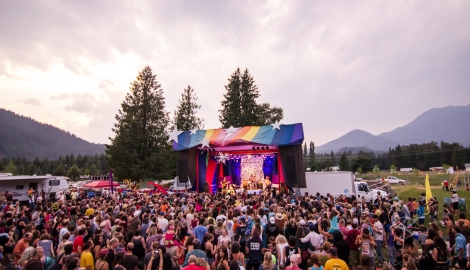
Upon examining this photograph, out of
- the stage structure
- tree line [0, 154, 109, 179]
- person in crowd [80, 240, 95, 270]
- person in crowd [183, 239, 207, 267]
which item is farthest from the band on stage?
tree line [0, 154, 109, 179]

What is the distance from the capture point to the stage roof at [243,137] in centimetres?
1700

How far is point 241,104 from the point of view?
35406 mm

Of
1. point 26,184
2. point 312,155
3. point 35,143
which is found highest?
point 35,143

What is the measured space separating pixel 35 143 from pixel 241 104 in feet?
598

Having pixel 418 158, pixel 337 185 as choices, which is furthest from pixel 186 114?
pixel 418 158

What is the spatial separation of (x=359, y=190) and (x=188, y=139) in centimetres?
1183

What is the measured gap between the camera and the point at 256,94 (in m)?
35.8

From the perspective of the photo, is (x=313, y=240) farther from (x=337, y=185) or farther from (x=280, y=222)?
(x=337, y=185)

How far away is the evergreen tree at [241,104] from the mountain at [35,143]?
157m

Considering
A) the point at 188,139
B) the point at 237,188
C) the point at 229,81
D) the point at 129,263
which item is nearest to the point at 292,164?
the point at 237,188

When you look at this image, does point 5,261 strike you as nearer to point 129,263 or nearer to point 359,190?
point 129,263

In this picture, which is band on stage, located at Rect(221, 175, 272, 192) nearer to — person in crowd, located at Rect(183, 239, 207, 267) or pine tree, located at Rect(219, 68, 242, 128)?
pine tree, located at Rect(219, 68, 242, 128)

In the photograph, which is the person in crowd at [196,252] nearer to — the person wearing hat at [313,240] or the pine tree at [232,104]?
the person wearing hat at [313,240]

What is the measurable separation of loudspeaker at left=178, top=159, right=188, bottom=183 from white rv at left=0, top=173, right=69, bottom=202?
9.76m
